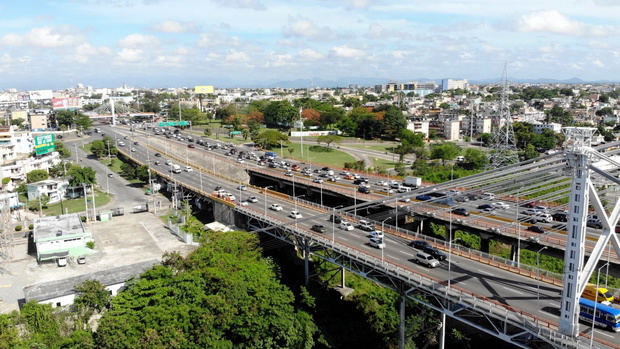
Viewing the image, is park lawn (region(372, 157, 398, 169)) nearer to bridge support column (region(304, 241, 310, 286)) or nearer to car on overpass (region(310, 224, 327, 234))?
car on overpass (region(310, 224, 327, 234))

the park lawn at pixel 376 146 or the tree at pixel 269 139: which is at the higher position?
the tree at pixel 269 139

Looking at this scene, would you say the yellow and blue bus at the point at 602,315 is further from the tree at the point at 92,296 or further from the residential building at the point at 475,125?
the residential building at the point at 475,125

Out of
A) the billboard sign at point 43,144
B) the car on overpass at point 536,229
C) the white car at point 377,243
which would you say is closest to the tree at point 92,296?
the white car at point 377,243

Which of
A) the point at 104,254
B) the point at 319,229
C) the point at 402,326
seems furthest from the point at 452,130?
the point at 402,326

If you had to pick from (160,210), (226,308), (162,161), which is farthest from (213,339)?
(162,161)

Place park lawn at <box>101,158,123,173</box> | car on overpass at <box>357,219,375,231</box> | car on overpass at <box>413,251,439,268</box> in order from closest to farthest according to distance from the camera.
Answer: car on overpass at <box>413,251,439,268</box>, car on overpass at <box>357,219,375,231</box>, park lawn at <box>101,158,123,173</box>

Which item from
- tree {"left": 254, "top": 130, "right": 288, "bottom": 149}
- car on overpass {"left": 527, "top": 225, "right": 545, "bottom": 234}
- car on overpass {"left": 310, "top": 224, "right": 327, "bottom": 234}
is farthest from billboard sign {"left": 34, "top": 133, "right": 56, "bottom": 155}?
car on overpass {"left": 527, "top": 225, "right": 545, "bottom": 234}

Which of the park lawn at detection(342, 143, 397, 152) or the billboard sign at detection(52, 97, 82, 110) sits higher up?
the billboard sign at detection(52, 97, 82, 110)
